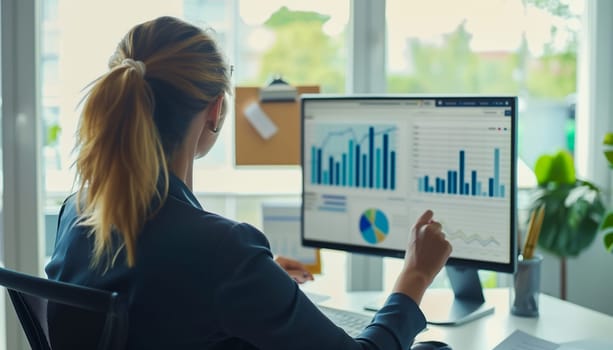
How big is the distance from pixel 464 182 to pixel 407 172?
140mm

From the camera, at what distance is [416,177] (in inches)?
65.7

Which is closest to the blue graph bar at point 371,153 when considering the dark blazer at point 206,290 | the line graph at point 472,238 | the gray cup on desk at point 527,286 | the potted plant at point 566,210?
the line graph at point 472,238

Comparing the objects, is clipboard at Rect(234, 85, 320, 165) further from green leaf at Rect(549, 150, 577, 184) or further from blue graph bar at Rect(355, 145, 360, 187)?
green leaf at Rect(549, 150, 577, 184)

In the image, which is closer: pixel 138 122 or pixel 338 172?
pixel 138 122

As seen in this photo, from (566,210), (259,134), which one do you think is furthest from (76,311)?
(566,210)

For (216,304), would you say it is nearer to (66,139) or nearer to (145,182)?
(145,182)

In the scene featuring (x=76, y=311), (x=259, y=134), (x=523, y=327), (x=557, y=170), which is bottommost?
(x=523, y=327)

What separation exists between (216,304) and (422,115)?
815 mm

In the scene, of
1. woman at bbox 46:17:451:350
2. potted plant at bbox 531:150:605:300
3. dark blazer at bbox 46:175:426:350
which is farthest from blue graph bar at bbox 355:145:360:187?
potted plant at bbox 531:150:605:300

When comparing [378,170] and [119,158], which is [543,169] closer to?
[378,170]

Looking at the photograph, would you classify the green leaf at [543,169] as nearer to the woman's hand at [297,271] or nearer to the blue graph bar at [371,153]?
the blue graph bar at [371,153]

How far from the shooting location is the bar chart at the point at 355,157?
1.70 meters

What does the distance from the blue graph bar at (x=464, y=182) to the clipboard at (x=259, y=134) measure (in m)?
0.65

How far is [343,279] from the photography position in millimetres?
2379
